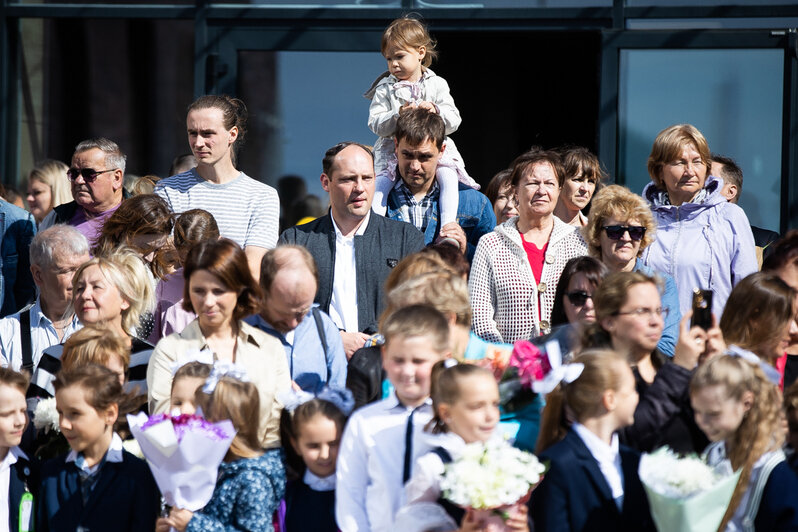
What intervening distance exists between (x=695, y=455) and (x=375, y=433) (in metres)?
1.18

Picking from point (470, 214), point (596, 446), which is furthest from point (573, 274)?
point (470, 214)

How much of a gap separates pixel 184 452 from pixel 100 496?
0.54m

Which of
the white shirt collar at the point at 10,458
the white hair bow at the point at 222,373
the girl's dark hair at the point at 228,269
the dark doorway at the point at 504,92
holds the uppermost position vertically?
the dark doorway at the point at 504,92

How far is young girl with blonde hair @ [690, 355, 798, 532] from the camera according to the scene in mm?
4105

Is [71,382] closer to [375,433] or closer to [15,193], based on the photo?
[375,433]

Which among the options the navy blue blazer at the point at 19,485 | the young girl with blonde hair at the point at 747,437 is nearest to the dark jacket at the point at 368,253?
the navy blue blazer at the point at 19,485

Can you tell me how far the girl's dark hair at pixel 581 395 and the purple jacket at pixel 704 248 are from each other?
1994 millimetres

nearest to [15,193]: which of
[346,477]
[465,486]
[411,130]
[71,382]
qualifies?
[411,130]

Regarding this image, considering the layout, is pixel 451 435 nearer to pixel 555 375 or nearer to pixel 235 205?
pixel 555 375

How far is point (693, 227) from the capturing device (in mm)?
6355


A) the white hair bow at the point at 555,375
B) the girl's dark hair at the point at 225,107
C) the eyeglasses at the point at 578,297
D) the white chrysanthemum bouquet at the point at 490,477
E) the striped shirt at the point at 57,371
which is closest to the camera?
the white chrysanthemum bouquet at the point at 490,477

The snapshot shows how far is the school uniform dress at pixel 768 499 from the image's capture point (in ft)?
13.4

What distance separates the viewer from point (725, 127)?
877 cm

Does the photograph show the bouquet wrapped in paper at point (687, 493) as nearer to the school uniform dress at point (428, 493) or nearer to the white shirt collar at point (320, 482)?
the school uniform dress at point (428, 493)
